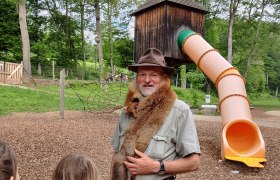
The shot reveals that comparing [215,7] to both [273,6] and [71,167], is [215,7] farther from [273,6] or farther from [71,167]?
[71,167]

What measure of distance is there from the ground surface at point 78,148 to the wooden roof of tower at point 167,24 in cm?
684

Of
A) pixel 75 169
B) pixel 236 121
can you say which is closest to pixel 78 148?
pixel 236 121

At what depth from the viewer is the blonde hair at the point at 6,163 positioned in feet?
6.61

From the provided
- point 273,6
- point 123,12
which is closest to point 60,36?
point 123,12

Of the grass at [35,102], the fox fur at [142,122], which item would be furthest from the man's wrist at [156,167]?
the grass at [35,102]

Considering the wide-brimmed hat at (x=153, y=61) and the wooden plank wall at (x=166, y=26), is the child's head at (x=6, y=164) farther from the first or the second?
the wooden plank wall at (x=166, y=26)

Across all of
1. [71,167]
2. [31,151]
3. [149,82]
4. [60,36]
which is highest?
[60,36]

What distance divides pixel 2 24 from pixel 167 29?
17.3 m

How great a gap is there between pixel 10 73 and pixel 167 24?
10.2 meters

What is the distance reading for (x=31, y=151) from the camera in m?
7.46

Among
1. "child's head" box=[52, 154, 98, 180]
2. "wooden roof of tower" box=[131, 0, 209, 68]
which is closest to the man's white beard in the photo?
"child's head" box=[52, 154, 98, 180]

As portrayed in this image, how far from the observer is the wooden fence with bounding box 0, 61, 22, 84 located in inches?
809

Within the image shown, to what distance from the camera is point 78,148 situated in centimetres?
804

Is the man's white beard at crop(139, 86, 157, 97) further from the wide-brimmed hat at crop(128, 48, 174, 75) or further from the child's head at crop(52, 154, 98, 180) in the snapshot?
the child's head at crop(52, 154, 98, 180)
